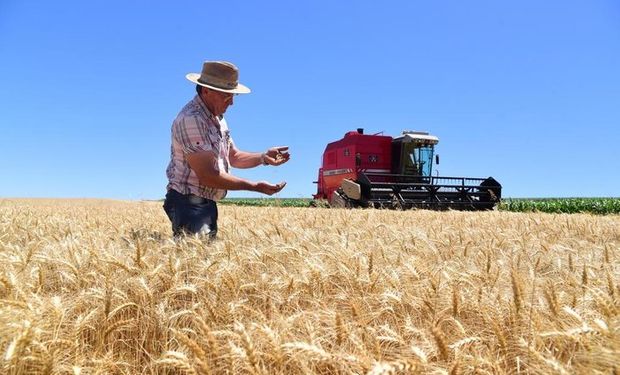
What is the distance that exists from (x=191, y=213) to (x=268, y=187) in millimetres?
800

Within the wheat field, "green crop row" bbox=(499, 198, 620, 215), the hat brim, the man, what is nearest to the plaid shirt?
the man

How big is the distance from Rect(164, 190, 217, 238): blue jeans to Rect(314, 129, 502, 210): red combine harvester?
34.2 feet

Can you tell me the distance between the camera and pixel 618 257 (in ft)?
12.0

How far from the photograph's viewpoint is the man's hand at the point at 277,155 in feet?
14.8

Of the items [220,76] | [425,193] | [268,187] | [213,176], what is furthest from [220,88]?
[425,193]

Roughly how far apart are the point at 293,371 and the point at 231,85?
9.93 feet

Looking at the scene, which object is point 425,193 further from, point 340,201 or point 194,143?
point 194,143

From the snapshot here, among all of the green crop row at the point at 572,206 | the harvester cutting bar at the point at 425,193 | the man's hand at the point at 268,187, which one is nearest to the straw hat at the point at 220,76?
the man's hand at the point at 268,187

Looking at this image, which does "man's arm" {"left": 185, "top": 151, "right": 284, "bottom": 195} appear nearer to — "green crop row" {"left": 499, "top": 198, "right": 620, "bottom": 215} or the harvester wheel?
the harvester wheel

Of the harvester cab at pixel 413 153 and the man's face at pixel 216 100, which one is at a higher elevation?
the harvester cab at pixel 413 153

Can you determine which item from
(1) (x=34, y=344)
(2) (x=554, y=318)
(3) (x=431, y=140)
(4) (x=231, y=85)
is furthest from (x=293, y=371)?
(3) (x=431, y=140)

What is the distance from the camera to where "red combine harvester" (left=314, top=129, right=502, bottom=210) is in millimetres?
14938

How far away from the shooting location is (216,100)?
4.18 meters

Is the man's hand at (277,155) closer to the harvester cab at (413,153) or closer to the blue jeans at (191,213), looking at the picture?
the blue jeans at (191,213)
